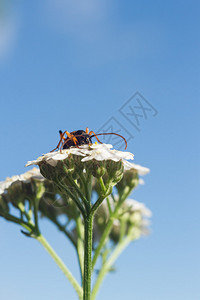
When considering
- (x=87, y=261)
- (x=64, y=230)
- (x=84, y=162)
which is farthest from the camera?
(x=64, y=230)

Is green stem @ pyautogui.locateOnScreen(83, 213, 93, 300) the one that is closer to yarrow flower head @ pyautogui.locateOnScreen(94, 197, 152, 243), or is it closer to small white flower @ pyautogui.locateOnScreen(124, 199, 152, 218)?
yarrow flower head @ pyautogui.locateOnScreen(94, 197, 152, 243)

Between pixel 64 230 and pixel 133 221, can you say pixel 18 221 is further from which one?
pixel 133 221

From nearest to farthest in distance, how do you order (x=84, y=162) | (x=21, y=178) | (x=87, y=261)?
(x=87, y=261), (x=84, y=162), (x=21, y=178)

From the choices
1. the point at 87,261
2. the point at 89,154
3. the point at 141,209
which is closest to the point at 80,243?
the point at 87,261

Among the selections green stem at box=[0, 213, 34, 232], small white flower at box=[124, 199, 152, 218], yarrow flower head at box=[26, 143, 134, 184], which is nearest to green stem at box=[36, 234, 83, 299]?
green stem at box=[0, 213, 34, 232]

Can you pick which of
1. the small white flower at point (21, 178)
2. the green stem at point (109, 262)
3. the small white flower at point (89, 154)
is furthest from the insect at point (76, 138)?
the green stem at point (109, 262)

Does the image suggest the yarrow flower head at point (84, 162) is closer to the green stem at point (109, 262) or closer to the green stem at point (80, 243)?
Answer: the green stem at point (80, 243)
